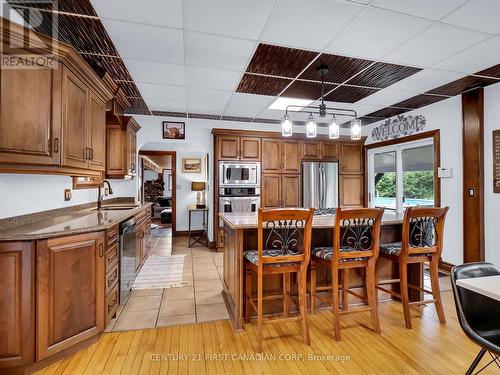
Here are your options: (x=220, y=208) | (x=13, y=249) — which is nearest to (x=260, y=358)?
(x=13, y=249)

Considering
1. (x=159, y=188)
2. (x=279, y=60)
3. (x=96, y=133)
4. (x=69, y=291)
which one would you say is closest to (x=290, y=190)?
(x=279, y=60)

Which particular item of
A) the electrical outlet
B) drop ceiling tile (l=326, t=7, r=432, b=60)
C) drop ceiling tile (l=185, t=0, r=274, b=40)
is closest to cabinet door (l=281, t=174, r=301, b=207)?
drop ceiling tile (l=326, t=7, r=432, b=60)

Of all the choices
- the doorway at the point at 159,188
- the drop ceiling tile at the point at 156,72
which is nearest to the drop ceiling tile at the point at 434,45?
the drop ceiling tile at the point at 156,72

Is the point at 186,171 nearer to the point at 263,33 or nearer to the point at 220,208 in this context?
the point at 220,208

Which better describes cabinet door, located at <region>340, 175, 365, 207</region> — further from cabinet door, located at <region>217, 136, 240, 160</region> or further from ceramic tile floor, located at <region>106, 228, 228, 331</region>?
ceramic tile floor, located at <region>106, 228, 228, 331</region>

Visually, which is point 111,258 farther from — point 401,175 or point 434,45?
point 401,175

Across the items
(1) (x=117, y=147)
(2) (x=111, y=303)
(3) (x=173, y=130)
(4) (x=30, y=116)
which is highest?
(3) (x=173, y=130)

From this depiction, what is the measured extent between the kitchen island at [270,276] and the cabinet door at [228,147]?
2.46m

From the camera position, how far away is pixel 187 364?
1880 mm

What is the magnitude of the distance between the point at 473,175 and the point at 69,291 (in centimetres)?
472

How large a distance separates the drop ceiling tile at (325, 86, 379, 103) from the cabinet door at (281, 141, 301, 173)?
1.37 metres

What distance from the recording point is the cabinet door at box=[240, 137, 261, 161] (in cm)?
505

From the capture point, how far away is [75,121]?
2.28m

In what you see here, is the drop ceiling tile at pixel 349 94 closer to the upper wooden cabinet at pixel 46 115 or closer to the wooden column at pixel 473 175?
the wooden column at pixel 473 175
